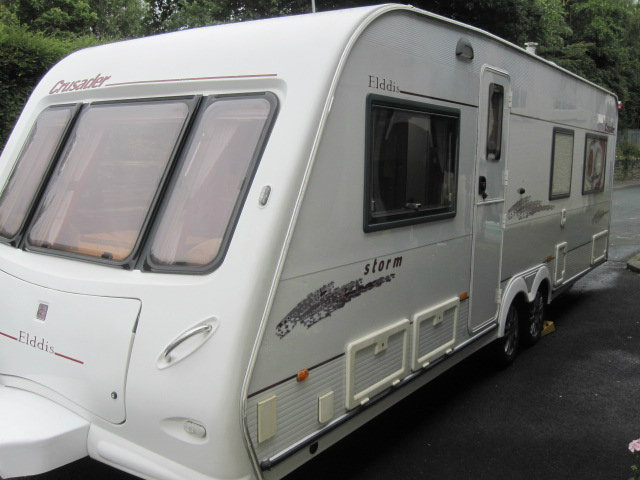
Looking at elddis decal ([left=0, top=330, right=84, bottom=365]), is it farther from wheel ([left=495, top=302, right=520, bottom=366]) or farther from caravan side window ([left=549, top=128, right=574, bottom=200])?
caravan side window ([left=549, top=128, right=574, bottom=200])

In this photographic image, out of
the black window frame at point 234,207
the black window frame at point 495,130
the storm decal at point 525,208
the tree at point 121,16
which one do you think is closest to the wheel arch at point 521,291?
the storm decal at point 525,208

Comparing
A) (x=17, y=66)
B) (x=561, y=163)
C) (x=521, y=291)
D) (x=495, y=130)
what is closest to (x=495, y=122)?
(x=495, y=130)

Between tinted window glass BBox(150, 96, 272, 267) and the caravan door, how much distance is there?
6.93 feet

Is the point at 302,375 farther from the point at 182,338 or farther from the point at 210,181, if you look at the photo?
the point at 210,181

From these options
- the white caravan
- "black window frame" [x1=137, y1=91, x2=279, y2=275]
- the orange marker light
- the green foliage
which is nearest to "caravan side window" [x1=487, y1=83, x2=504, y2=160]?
the white caravan

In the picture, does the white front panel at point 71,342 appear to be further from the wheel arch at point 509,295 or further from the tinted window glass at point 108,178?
the wheel arch at point 509,295

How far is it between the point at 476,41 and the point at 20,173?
10.3 ft

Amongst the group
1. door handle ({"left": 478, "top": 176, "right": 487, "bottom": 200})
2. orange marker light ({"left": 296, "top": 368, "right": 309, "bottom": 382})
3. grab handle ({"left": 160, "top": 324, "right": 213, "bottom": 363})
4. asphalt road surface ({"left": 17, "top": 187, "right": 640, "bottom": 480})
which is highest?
door handle ({"left": 478, "top": 176, "right": 487, "bottom": 200})

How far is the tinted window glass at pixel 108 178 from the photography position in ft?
10.5

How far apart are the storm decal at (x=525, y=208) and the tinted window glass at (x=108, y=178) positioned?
3041mm

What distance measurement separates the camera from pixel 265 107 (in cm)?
297

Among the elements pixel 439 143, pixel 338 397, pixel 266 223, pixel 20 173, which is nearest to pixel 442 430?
pixel 338 397

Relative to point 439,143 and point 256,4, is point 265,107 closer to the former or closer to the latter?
point 439,143

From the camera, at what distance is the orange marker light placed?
2.91 m
